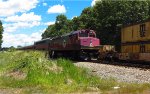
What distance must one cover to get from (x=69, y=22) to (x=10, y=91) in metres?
94.4

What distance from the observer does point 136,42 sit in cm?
3381

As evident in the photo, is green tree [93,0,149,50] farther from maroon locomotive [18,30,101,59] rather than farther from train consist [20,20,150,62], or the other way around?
maroon locomotive [18,30,101,59]

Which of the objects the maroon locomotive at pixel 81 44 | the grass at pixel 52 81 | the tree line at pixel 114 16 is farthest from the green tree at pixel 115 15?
the grass at pixel 52 81

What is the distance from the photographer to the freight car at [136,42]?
3152cm

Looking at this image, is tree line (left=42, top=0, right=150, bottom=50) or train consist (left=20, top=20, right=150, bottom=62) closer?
train consist (left=20, top=20, right=150, bottom=62)

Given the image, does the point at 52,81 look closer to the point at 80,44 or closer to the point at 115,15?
the point at 80,44

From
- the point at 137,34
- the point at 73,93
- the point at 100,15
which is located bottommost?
the point at 73,93

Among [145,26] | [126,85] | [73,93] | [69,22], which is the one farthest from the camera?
[69,22]

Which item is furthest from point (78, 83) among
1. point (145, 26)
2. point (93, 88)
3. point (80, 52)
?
point (80, 52)

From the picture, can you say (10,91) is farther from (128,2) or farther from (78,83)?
(128,2)

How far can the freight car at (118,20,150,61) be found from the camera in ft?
103

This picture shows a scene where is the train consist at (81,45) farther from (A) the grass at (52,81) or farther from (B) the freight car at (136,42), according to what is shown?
(A) the grass at (52,81)

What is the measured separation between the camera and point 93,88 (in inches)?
651

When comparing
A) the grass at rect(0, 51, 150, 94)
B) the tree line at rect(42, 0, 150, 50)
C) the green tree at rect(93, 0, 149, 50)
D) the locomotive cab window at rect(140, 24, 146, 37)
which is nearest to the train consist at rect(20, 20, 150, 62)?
the locomotive cab window at rect(140, 24, 146, 37)
